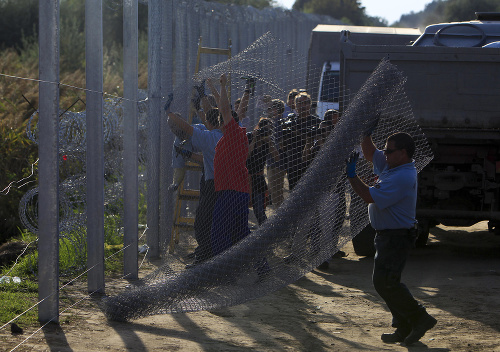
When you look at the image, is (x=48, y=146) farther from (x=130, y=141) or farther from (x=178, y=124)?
(x=130, y=141)

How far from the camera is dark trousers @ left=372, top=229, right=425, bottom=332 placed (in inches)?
239

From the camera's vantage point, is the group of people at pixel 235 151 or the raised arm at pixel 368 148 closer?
the raised arm at pixel 368 148

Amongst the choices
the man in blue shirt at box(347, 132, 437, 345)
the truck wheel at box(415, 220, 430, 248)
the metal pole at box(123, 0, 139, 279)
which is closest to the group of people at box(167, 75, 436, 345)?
the man in blue shirt at box(347, 132, 437, 345)

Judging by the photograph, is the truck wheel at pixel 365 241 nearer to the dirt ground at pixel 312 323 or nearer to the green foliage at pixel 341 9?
the dirt ground at pixel 312 323

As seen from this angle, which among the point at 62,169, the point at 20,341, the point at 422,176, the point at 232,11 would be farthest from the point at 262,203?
the point at 232,11

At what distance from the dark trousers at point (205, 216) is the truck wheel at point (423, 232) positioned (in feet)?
9.19

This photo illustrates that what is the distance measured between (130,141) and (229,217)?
1462mm

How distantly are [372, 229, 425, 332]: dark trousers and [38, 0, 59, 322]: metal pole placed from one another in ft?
8.01

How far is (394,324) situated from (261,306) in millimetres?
1432

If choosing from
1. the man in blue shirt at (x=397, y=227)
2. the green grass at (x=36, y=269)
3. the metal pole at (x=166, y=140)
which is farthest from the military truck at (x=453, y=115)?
the green grass at (x=36, y=269)

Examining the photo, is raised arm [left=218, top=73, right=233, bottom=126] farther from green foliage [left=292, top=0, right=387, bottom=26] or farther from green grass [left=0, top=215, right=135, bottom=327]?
green foliage [left=292, top=0, right=387, bottom=26]

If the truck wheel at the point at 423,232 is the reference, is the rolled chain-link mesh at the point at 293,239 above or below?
above

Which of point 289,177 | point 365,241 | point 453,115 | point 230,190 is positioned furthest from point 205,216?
point 453,115

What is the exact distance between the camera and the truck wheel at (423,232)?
977cm
